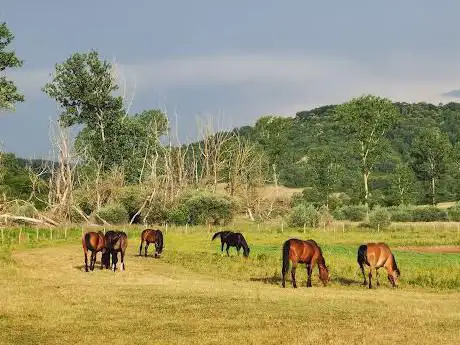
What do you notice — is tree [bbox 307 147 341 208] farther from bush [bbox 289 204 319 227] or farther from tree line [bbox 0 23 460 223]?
bush [bbox 289 204 319 227]

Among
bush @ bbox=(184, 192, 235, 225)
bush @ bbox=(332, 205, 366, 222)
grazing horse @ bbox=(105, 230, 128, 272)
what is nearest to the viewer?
grazing horse @ bbox=(105, 230, 128, 272)

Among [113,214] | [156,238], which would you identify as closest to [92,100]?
[113,214]

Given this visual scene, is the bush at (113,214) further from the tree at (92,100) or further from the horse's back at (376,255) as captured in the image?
the horse's back at (376,255)

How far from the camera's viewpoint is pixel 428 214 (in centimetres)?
8175

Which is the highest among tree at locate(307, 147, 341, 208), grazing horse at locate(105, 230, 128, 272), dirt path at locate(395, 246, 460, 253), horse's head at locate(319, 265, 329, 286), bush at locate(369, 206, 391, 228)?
tree at locate(307, 147, 341, 208)

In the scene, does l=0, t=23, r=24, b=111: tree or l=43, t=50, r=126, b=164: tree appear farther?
l=43, t=50, r=126, b=164: tree

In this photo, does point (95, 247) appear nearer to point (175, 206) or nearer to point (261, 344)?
point (261, 344)

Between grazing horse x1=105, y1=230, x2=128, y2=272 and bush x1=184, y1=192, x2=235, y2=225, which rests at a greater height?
bush x1=184, y1=192, x2=235, y2=225

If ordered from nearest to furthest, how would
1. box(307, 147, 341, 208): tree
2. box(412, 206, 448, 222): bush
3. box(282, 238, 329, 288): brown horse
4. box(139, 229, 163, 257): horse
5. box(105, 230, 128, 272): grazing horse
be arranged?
box(282, 238, 329, 288): brown horse
box(105, 230, 128, 272): grazing horse
box(139, 229, 163, 257): horse
box(412, 206, 448, 222): bush
box(307, 147, 341, 208): tree

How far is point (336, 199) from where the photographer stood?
100 metres

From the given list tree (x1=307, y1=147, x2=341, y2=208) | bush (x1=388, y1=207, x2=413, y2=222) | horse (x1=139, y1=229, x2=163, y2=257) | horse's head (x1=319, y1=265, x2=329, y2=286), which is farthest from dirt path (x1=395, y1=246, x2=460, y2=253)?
tree (x1=307, y1=147, x2=341, y2=208)

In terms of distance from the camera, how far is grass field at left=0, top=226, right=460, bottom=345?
531 inches

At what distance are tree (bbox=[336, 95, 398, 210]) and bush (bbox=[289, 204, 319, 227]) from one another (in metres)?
22.5

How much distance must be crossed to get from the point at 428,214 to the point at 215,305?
229ft
